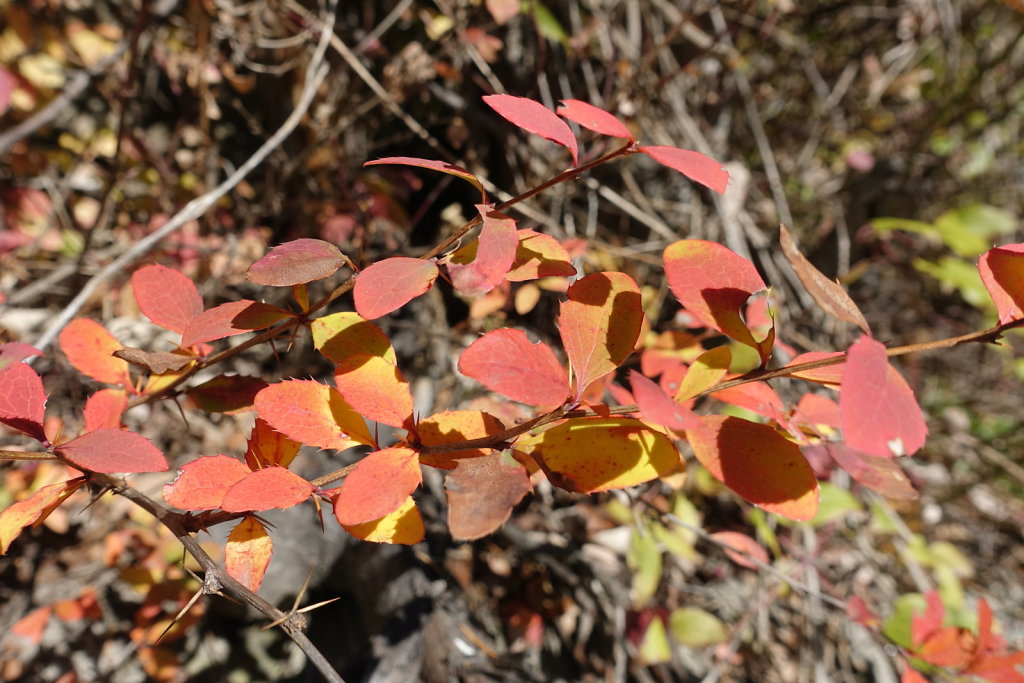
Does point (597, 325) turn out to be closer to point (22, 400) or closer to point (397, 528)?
point (397, 528)

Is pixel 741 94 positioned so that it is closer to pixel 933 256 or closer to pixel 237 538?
pixel 933 256

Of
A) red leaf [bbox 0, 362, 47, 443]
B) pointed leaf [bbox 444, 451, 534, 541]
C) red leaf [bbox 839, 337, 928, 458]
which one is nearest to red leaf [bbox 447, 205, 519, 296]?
pointed leaf [bbox 444, 451, 534, 541]

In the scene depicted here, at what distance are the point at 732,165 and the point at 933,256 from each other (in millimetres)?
1035

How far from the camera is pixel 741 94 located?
1957 mm

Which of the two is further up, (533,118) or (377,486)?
(533,118)

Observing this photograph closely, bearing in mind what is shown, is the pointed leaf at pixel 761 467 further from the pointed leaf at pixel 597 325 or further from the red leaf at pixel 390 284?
the red leaf at pixel 390 284

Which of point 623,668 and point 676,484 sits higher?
point 676,484

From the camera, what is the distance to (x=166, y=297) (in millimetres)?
608

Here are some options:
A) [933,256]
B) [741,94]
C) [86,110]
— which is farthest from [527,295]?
[933,256]

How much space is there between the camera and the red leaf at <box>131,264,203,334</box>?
592 millimetres

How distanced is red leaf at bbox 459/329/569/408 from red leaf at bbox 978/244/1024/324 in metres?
0.34

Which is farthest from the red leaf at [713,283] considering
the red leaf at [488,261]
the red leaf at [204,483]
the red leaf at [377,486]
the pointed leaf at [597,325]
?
the red leaf at [204,483]

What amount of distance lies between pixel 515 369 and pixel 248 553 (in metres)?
0.31

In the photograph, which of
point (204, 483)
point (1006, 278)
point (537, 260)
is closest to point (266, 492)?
point (204, 483)
